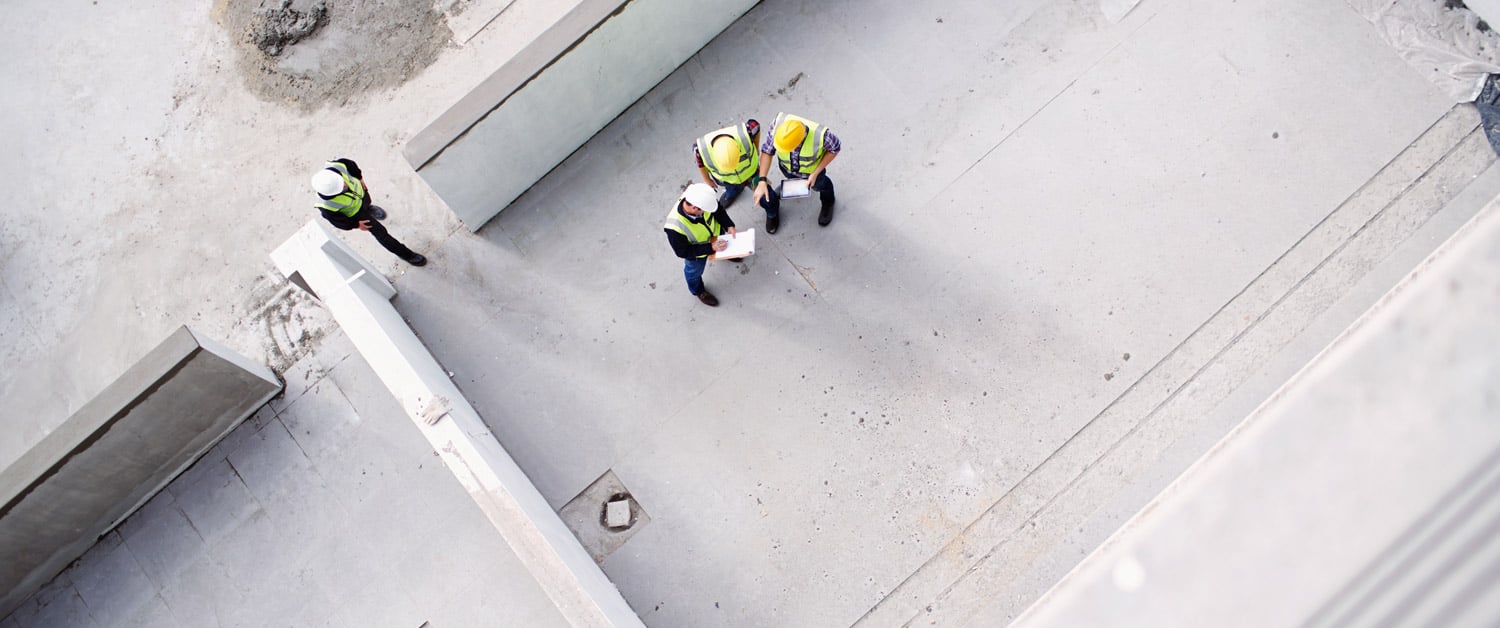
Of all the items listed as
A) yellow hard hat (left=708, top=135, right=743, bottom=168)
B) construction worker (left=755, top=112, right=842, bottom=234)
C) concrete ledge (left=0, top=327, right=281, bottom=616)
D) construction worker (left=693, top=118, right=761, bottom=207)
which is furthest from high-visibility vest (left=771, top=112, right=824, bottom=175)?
concrete ledge (left=0, top=327, right=281, bottom=616)

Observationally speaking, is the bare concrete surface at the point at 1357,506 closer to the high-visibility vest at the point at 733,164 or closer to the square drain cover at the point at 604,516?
the high-visibility vest at the point at 733,164

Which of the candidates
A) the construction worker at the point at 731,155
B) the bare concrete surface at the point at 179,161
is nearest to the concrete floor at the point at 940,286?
the bare concrete surface at the point at 179,161

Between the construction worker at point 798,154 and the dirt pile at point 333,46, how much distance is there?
10.9 ft

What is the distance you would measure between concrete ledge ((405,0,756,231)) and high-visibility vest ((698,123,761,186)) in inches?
47.2

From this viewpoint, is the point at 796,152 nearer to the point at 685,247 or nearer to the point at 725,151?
the point at 725,151

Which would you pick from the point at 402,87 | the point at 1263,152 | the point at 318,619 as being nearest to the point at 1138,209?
the point at 1263,152

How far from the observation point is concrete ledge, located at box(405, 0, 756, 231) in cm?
595

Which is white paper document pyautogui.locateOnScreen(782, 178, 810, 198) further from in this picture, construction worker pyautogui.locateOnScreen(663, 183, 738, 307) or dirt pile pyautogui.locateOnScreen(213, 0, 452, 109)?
dirt pile pyautogui.locateOnScreen(213, 0, 452, 109)

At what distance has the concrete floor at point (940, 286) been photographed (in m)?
6.30

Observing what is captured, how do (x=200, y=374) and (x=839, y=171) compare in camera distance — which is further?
(x=839, y=171)

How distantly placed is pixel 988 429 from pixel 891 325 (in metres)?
1.06

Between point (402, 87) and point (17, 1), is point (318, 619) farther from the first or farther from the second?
point (17, 1)

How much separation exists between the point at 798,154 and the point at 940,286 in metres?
1.64

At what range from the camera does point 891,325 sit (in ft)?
21.6
